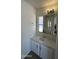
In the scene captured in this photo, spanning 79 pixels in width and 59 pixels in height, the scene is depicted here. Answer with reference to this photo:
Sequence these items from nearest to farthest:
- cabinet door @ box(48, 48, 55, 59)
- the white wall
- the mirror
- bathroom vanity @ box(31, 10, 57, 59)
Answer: cabinet door @ box(48, 48, 55, 59) → bathroom vanity @ box(31, 10, 57, 59) → the mirror → the white wall

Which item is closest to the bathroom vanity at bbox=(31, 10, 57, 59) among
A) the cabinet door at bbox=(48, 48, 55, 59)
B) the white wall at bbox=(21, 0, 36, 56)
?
the cabinet door at bbox=(48, 48, 55, 59)

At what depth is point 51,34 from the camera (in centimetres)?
397

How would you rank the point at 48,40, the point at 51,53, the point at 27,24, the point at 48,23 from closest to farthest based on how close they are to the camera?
the point at 51,53 → the point at 48,40 → the point at 48,23 → the point at 27,24

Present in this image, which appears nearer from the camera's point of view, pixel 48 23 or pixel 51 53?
pixel 51 53

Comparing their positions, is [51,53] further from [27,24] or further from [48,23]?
[27,24]

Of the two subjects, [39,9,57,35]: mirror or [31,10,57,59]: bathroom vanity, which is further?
[39,9,57,35]: mirror

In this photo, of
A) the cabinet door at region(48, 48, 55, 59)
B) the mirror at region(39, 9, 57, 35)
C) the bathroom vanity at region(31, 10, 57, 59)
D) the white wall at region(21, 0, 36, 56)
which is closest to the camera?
the cabinet door at region(48, 48, 55, 59)

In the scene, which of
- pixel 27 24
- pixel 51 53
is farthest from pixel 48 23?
pixel 51 53

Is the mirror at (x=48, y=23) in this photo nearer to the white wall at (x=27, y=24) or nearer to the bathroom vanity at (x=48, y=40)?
the bathroom vanity at (x=48, y=40)

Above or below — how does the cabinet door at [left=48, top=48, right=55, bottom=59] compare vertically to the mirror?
below

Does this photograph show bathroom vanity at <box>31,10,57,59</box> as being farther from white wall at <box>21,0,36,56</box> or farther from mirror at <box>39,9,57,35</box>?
white wall at <box>21,0,36,56</box>
